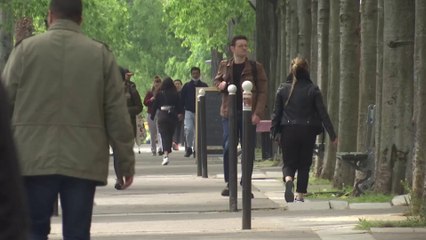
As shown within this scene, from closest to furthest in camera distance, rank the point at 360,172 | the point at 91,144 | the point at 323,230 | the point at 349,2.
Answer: the point at 91,144
the point at 323,230
the point at 360,172
the point at 349,2

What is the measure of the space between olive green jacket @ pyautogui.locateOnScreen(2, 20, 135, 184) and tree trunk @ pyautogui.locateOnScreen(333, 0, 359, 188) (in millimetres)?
13669

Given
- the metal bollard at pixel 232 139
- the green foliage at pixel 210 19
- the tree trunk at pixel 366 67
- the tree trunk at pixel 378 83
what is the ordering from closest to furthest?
the metal bollard at pixel 232 139
the tree trunk at pixel 378 83
the tree trunk at pixel 366 67
the green foliage at pixel 210 19

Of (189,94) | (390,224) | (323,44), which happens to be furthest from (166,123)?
(390,224)

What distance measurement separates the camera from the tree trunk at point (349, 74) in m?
20.8

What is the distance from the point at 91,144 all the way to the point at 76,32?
0.57 meters

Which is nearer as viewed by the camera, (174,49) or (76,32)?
(76,32)

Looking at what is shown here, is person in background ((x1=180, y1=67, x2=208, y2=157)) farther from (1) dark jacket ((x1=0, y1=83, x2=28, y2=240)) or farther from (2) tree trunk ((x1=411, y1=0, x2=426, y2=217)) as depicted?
(1) dark jacket ((x1=0, y1=83, x2=28, y2=240))

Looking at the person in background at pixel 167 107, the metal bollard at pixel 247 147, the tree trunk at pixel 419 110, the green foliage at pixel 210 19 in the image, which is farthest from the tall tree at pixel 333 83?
the green foliage at pixel 210 19

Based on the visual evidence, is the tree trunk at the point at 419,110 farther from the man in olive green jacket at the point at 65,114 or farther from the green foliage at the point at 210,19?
the green foliage at the point at 210,19

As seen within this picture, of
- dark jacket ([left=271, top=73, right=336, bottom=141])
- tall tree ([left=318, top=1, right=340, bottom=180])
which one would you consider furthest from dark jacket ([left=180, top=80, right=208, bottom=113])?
dark jacket ([left=271, top=73, right=336, bottom=141])

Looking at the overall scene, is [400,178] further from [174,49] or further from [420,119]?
[174,49]

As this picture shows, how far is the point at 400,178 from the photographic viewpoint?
17.3 metres

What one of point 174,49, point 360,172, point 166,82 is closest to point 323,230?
point 360,172

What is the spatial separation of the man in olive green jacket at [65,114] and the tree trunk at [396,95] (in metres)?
9.72
